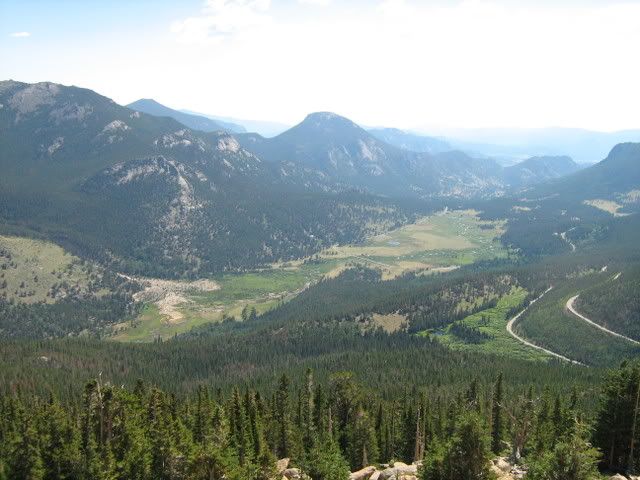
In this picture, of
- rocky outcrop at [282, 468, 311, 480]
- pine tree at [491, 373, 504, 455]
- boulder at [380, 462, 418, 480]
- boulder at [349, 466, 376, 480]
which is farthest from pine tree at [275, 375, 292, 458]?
pine tree at [491, 373, 504, 455]

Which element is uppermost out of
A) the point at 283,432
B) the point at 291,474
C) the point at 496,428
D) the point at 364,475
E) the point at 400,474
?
the point at 400,474

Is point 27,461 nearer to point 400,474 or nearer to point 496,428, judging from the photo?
point 400,474

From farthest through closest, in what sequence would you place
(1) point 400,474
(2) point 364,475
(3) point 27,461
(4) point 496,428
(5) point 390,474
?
(4) point 496,428 < (3) point 27,461 < (2) point 364,475 < (5) point 390,474 < (1) point 400,474

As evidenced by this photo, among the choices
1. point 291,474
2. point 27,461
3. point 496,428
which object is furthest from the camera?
point 496,428

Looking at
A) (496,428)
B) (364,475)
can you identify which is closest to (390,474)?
(364,475)

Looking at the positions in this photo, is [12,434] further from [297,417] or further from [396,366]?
[396,366]

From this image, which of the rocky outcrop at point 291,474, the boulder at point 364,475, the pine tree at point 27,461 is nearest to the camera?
the boulder at point 364,475

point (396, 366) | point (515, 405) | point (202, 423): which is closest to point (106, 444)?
point (202, 423)

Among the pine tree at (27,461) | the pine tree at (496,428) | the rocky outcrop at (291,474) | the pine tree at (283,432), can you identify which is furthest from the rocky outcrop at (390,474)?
the pine tree at (27,461)

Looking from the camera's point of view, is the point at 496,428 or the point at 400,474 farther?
the point at 496,428

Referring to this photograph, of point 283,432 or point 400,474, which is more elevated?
point 400,474

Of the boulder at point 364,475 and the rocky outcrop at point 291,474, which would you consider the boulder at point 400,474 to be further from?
the rocky outcrop at point 291,474

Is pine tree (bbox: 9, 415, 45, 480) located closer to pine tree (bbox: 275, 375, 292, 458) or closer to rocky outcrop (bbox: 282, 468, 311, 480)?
rocky outcrop (bbox: 282, 468, 311, 480)

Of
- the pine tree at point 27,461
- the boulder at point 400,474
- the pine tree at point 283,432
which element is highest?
the boulder at point 400,474
